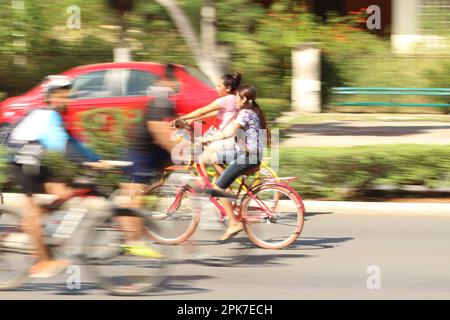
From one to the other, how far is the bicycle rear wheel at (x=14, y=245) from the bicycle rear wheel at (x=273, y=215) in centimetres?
241

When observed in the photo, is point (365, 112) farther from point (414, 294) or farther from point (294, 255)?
point (414, 294)

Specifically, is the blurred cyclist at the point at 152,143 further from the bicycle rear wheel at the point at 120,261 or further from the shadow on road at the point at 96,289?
the bicycle rear wheel at the point at 120,261

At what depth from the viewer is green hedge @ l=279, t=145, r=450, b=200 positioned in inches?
497

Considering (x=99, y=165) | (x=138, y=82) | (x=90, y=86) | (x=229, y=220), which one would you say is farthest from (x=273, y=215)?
(x=90, y=86)

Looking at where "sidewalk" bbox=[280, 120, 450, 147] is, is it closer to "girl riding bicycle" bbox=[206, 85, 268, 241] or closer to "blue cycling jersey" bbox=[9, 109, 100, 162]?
"girl riding bicycle" bbox=[206, 85, 268, 241]

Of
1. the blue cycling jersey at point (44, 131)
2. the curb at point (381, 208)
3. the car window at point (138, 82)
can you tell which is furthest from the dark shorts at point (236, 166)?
the car window at point (138, 82)

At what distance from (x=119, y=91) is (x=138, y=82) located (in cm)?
32

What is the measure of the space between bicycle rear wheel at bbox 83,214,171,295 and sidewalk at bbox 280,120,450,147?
8.63m

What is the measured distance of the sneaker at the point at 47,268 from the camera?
304 inches

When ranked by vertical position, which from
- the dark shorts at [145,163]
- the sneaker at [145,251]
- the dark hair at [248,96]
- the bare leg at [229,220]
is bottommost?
the bare leg at [229,220]

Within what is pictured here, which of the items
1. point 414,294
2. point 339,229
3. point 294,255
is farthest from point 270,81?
point 414,294

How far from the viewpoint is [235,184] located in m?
9.96

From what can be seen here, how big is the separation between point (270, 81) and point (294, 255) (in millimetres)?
12407

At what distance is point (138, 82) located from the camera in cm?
1501
